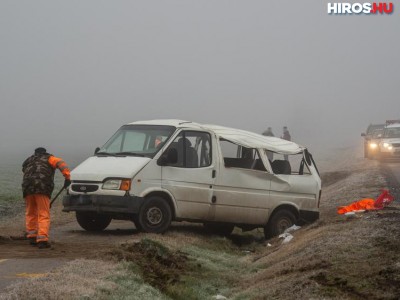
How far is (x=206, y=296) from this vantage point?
9.09 metres

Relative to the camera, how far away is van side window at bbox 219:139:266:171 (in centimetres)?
1482

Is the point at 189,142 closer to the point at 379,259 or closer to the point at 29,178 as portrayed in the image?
the point at 29,178

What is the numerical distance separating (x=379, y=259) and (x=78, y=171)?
19.8 feet

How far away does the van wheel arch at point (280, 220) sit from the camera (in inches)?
582

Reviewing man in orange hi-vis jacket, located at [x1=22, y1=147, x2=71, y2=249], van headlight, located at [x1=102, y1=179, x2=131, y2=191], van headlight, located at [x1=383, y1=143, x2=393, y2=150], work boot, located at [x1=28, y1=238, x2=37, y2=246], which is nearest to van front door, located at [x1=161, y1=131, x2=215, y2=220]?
van headlight, located at [x1=102, y1=179, x2=131, y2=191]

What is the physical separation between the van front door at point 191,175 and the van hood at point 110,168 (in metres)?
0.54

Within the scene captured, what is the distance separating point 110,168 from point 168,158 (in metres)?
1.07

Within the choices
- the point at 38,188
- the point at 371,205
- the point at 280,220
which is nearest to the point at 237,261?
the point at 280,220

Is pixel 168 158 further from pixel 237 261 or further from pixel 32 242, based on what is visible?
pixel 32 242

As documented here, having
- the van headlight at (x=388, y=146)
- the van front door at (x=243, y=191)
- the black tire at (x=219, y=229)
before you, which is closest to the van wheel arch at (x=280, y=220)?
the van front door at (x=243, y=191)

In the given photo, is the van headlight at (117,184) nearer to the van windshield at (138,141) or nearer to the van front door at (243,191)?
the van windshield at (138,141)

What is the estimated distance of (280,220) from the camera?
14898 millimetres

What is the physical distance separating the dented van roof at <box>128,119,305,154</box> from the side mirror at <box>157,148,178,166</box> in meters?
0.72

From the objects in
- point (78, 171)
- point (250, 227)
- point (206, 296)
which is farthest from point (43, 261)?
point (250, 227)
